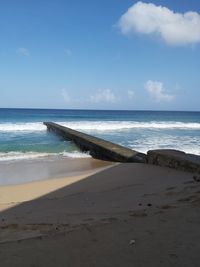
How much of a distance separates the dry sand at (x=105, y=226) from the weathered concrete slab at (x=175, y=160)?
0.50m

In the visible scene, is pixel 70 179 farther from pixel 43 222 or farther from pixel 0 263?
pixel 0 263

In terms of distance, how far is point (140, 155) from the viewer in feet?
35.4

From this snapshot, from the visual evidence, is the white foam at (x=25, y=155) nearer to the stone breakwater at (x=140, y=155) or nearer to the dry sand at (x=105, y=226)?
the stone breakwater at (x=140, y=155)

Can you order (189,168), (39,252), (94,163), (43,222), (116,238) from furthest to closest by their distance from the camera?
(94,163) < (189,168) < (43,222) < (116,238) < (39,252)

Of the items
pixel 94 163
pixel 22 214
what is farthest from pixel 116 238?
pixel 94 163

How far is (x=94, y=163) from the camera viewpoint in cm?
1228

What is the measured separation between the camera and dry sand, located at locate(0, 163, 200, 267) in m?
3.12

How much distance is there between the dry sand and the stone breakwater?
725mm

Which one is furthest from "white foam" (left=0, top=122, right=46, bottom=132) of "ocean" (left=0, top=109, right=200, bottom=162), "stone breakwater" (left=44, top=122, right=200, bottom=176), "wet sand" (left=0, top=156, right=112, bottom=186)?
"wet sand" (left=0, top=156, right=112, bottom=186)

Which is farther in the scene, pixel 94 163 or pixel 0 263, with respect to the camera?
pixel 94 163

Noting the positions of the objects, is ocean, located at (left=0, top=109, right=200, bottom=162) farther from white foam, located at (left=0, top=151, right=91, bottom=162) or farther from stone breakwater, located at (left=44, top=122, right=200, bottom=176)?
stone breakwater, located at (left=44, top=122, right=200, bottom=176)

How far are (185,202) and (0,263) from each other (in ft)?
9.02

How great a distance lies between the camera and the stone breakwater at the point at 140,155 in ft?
25.7

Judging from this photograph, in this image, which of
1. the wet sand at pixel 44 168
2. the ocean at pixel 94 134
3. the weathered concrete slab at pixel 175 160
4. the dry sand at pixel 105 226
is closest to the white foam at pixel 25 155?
the ocean at pixel 94 134
